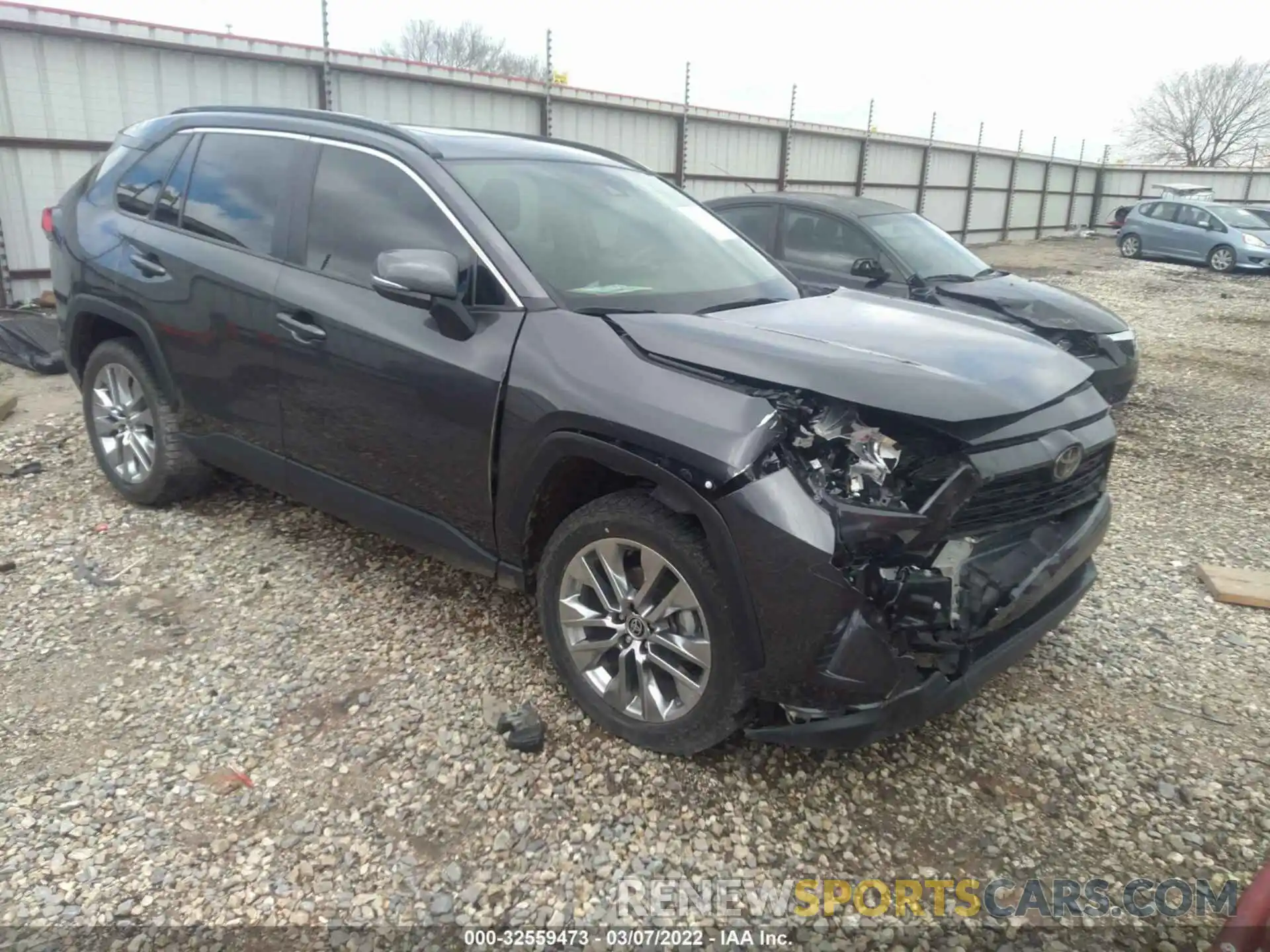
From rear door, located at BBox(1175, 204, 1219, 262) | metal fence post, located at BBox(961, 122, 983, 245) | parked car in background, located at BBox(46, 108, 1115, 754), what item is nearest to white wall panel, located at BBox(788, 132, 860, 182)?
metal fence post, located at BBox(961, 122, 983, 245)

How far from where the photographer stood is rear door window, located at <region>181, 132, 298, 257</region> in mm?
3676

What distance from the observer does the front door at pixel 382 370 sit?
9.87 ft

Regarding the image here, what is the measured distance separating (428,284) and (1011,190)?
28.5 meters

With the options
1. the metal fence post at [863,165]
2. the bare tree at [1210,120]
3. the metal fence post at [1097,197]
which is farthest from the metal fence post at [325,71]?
the bare tree at [1210,120]

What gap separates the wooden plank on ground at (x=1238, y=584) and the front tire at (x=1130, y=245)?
21294mm

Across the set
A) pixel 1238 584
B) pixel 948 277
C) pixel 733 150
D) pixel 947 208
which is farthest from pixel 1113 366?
pixel 947 208

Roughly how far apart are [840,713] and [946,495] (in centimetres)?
67

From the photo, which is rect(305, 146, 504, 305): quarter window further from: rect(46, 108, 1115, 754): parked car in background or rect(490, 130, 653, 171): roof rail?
rect(490, 130, 653, 171): roof rail

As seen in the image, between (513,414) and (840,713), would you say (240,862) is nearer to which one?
(513,414)

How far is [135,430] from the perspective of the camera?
4375mm

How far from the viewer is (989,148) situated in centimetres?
2558

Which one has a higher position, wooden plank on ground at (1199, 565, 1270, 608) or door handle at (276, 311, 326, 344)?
door handle at (276, 311, 326, 344)

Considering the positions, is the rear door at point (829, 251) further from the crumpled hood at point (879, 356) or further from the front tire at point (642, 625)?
the front tire at point (642, 625)

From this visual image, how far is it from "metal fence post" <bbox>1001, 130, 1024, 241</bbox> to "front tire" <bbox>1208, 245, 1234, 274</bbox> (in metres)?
7.28
